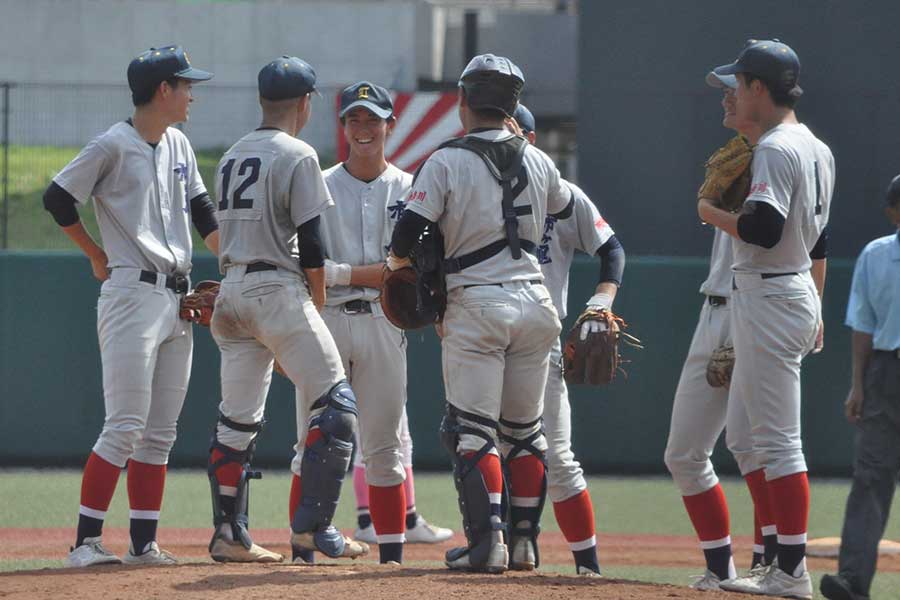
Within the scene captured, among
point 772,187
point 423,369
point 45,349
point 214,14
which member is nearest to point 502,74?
point 772,187

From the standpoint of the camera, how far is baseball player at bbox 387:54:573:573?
4.93 meters

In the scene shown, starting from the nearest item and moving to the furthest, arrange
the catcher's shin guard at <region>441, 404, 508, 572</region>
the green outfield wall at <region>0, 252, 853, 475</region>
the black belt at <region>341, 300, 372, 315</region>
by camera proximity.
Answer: the catcher's shin guard at <region>441, 404, 508, 572</region> < the black belt at <region>341, 300, 372, 315</region> < the green outfield wall at <region>0, 252, 853, 475</region>

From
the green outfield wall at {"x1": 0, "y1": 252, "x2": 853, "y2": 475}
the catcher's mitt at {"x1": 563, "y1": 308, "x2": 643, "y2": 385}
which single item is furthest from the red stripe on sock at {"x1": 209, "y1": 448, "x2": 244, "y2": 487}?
the green outfield wall at {"x1": 0, "y1": 252, "x2": 853, "y2": 475}

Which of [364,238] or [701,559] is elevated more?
[364,238]

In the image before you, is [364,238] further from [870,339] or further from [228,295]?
[870,339]

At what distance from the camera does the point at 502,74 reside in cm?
502

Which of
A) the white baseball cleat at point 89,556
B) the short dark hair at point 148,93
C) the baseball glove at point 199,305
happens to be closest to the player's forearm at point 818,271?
the baseball glove at point 199,305

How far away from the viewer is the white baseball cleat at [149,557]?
560 centimetres

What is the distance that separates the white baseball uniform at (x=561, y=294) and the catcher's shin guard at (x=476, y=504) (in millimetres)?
742

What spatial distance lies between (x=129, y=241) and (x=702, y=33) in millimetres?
6343

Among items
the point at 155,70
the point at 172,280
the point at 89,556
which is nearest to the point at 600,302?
the point at 172,280

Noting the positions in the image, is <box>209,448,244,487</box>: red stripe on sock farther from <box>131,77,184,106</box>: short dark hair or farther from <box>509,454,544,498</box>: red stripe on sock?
<box>131,77,184,106</box>: short dark hair

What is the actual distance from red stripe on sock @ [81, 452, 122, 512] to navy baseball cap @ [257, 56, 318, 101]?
1588 mm

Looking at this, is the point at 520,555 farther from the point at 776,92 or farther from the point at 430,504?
the point at 430,504
